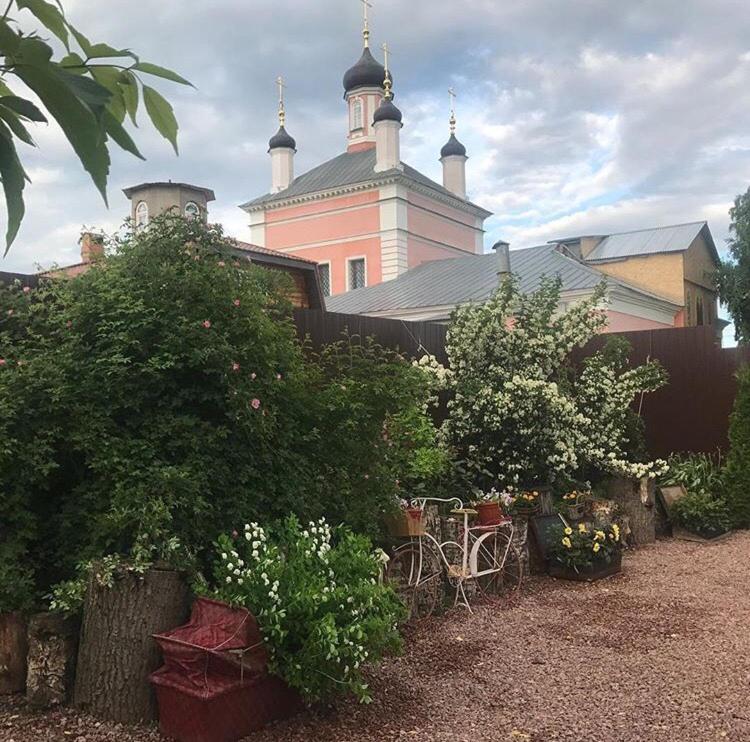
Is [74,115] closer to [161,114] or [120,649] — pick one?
[161,114]

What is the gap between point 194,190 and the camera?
9.45 m

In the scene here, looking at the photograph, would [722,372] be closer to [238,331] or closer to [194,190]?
[194,190]

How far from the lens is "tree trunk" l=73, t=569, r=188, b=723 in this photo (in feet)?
11.9

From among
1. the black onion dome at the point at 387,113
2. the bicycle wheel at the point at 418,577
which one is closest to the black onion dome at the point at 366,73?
the black onion dome at the point at 387,113

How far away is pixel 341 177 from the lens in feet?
116

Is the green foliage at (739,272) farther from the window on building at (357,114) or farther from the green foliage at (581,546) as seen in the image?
the green foliage at (581,546)

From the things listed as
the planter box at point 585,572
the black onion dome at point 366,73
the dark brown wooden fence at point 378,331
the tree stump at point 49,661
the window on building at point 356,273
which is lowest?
the planter box at point 585,572

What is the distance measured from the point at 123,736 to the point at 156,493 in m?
1.10

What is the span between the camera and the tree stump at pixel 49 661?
375 centimetres

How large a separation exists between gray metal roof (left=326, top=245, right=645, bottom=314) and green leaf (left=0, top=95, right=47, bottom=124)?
21999 mm

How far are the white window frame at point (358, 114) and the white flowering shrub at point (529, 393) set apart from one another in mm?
30592

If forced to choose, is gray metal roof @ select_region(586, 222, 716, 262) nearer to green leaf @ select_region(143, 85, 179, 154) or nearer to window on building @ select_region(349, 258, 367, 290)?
window on building @ select_region(349, 258, 367, 290)

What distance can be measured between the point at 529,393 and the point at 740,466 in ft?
9.63

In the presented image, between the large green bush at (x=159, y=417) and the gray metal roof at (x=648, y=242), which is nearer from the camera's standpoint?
the large green bush at (x=159, y=417)
